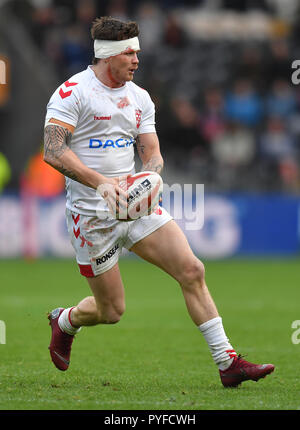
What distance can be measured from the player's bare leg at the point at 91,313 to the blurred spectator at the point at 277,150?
13.1m

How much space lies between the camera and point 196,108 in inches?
806

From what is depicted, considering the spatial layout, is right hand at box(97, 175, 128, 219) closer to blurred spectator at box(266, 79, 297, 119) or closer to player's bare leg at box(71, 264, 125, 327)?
player's bare leg at box(71, 264, 125, 327)

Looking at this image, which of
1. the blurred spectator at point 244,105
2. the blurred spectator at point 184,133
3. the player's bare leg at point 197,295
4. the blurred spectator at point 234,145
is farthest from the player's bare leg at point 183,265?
the blurred spectator at point 244,105

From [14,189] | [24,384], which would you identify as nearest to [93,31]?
[24,384]

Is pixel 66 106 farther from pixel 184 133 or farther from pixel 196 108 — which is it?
pixel 196 108

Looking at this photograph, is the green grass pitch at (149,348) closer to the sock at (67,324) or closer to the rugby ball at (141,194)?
the sock at (67,324)

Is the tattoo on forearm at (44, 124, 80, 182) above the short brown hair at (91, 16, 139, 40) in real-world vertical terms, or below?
below

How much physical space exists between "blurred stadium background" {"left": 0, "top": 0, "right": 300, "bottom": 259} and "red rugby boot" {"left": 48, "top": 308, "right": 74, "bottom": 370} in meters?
10.9

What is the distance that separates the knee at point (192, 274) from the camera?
20.7ft

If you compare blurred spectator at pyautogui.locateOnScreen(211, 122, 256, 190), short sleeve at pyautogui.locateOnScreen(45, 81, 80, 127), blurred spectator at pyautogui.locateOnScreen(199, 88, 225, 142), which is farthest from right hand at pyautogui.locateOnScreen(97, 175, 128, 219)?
blurred spectator at pyautogui.locateOnScreen(199, 88, 225, 142)

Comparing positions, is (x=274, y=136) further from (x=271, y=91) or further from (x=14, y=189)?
(x=14, y=189)

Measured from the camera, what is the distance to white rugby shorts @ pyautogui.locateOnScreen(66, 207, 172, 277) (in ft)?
21.3

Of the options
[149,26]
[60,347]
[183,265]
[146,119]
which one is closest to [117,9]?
[149,26]
